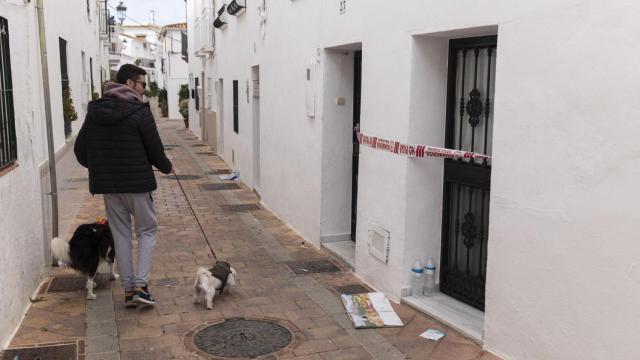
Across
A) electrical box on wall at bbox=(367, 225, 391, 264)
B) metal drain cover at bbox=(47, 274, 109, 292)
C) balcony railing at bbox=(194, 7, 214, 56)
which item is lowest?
metal drain cover at bbox=(47, 274, 109, 292)

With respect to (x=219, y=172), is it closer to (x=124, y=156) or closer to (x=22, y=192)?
(x=22, y=192)

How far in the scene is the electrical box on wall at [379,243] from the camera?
586cm

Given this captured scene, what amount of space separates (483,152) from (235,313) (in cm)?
258

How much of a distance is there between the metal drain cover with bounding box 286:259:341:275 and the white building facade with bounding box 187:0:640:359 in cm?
24

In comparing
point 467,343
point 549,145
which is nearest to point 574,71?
point 549,145

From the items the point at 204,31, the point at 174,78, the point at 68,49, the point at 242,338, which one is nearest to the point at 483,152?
the point at 242,338

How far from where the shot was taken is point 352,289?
6.18 m

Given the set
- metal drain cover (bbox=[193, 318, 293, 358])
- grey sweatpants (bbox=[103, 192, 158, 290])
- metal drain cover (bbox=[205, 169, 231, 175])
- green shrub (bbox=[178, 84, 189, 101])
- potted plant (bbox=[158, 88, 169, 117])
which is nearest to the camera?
metal drain cover (bbox=[193, 318, 293, 358])

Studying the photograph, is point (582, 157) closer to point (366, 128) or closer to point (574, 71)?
point (574, 71)

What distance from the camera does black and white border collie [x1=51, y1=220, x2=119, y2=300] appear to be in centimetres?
549

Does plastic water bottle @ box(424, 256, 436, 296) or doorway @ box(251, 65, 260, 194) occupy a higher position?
doorway @ box(251, 65, 260, 194)

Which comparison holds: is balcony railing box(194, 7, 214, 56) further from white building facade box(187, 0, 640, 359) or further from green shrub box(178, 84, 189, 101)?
green shrub box(178, 84, 189, 101)

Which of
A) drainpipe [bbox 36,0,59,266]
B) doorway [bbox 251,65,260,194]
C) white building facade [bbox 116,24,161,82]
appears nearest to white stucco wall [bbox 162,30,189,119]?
white building facade [bbox 116,24,161,82]

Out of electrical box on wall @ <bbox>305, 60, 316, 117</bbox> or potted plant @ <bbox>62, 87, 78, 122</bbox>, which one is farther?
potted plant @ <bbox>62, 87, 78, 122</bbox>
